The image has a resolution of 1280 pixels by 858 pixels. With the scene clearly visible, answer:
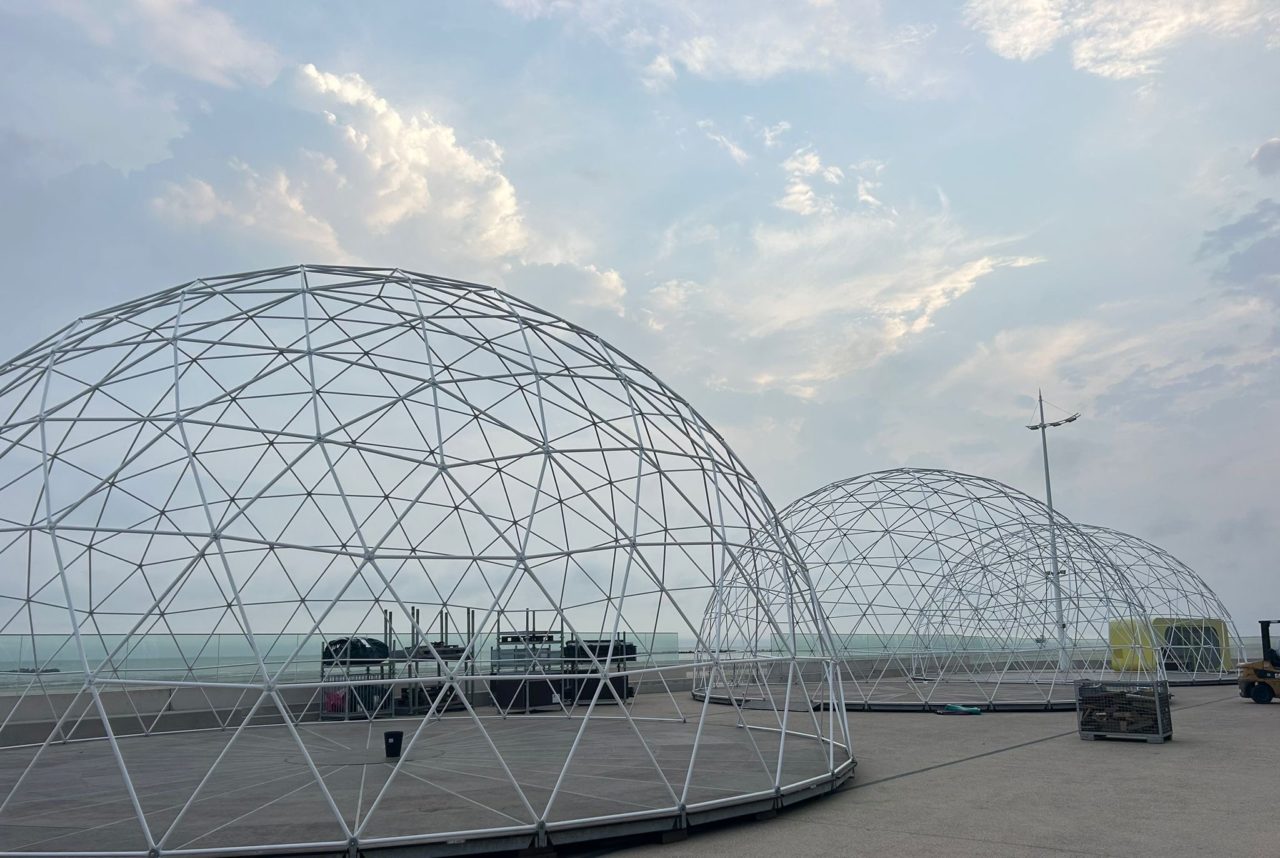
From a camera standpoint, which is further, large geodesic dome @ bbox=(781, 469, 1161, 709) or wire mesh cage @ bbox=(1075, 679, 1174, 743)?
large geodesic dome @ bbox=(781, 469, 1161, 709)

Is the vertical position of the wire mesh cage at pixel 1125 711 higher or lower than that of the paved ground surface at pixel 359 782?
higher

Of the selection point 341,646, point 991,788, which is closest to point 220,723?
point 341,646

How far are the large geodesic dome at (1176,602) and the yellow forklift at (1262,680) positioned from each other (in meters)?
11.3

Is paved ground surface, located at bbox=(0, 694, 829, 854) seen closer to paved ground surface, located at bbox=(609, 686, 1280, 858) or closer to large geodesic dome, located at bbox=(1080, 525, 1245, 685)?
paved ground surface, located at bbox=(609, 686, 1280, 858)

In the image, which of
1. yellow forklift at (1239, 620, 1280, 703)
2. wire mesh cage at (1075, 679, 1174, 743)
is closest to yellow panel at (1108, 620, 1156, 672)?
yellow forklift at (1239, 620, 1280, 703)

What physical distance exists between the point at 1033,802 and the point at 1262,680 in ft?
76.8

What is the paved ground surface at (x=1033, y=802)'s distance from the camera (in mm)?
12070

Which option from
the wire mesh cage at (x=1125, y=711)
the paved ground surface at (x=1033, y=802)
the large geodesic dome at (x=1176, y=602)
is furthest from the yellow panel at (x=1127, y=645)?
the wire mesh cage at (x=1125, y=711)

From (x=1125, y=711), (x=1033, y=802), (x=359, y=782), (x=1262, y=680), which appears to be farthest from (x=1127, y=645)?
(x=359, y=782)

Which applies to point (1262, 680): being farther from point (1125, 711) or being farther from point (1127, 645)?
point (1125, 711)

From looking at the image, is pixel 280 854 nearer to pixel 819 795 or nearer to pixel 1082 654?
pixel 819 795

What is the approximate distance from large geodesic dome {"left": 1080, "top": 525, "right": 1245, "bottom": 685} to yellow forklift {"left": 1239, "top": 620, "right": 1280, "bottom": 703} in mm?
11308

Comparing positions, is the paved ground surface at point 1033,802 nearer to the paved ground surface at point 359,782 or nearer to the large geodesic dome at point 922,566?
the paved ground surface at point 359,782

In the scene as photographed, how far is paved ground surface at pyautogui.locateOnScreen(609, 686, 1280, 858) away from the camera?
12070 millimetres
